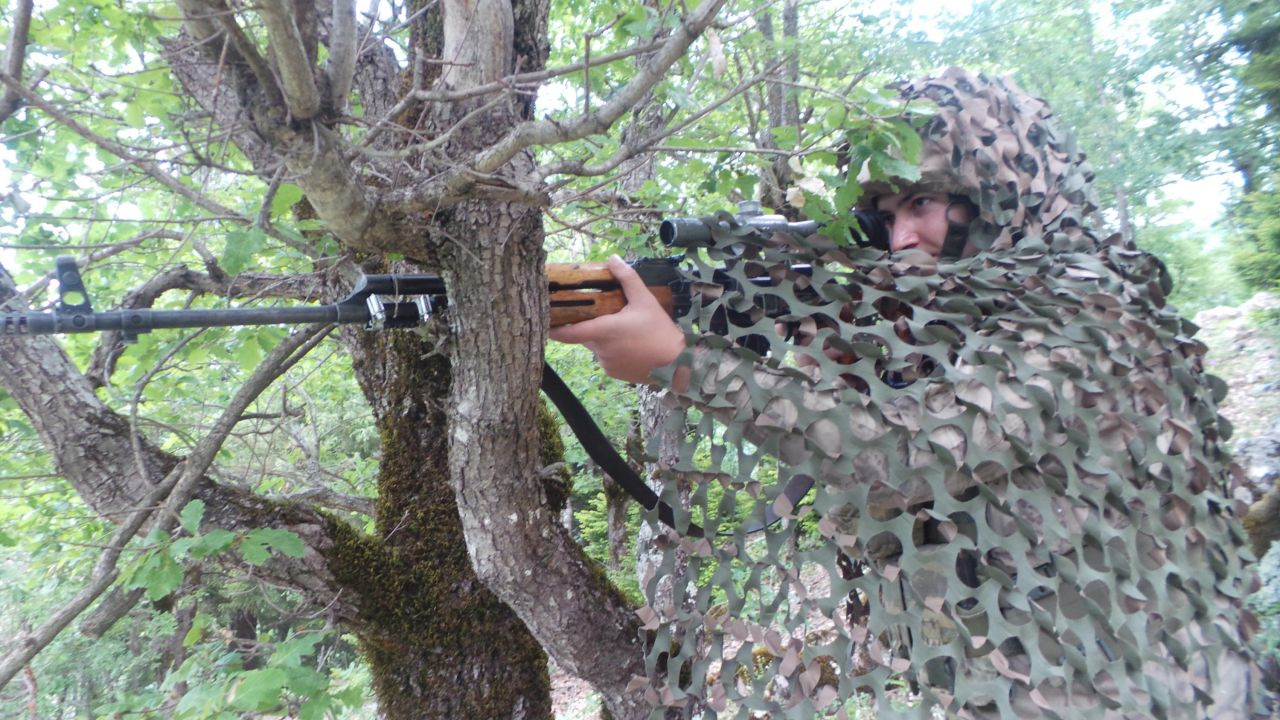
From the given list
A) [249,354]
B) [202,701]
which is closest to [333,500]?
[249,354]

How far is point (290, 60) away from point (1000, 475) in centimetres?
157

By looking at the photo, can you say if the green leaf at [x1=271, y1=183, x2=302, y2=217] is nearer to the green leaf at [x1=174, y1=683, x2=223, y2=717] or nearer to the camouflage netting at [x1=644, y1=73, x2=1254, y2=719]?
the camouflage netting at [x1=644, y1=73, x2=1254, y2=719]

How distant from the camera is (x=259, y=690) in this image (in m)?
1.59

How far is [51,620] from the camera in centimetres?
185

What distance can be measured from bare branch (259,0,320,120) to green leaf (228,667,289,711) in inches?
46.5

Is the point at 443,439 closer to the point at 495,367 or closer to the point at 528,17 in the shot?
the point at 495,367

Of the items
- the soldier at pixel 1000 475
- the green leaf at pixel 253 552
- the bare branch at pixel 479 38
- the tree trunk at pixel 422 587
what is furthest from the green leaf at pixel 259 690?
the bare branch at pixel 479 38

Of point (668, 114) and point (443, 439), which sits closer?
point (443, 439)

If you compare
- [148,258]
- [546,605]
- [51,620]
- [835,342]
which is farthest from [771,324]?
[148,258]

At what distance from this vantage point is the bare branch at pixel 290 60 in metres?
1.06

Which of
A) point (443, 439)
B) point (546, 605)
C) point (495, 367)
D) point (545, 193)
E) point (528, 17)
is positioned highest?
point (528, 17)

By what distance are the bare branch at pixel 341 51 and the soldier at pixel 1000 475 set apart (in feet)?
2.43

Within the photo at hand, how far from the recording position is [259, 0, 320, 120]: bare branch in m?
1.06

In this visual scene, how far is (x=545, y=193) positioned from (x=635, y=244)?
1.20 metres
